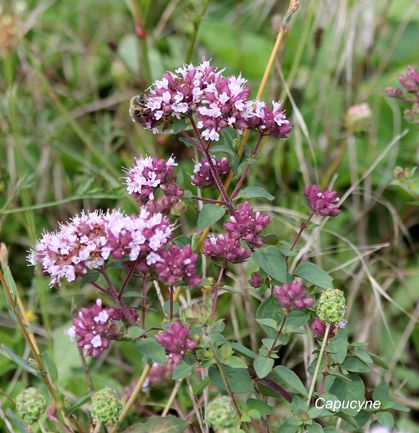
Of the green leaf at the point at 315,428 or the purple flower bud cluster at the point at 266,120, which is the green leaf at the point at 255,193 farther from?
the green leaf at the point at 315,428

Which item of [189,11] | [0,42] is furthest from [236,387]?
[189,11]

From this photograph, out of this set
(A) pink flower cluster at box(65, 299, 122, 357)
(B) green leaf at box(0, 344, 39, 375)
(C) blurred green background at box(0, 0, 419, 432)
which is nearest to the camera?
(A) pink flower cluster at box(65, 299, 122, 357)

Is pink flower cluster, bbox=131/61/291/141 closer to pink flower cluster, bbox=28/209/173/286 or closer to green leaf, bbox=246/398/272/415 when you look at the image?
pink flower cluster, bbox=28/209/173/286

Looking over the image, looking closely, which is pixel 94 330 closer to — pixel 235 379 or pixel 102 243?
pixel 102 243

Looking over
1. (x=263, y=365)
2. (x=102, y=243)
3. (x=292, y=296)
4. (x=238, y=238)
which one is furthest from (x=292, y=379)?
A: (x=102, y=243)

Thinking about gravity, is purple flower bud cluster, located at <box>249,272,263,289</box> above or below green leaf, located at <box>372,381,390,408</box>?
above

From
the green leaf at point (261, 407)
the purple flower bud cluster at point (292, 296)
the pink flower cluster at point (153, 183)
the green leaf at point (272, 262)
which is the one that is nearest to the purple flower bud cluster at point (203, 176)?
the pink flower cluster at point (153, 183)

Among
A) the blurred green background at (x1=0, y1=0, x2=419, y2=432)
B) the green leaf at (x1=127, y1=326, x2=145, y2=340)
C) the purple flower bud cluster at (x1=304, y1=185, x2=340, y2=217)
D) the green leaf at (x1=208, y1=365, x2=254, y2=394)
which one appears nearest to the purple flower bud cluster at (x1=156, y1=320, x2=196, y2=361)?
the green leaf at (x1=127, y1=326, x2=145, y2=340)
